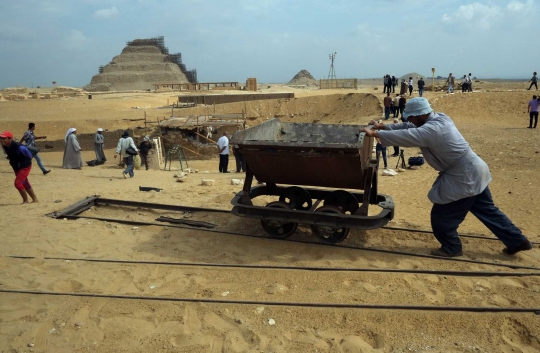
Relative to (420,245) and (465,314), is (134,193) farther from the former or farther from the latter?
(465,314)

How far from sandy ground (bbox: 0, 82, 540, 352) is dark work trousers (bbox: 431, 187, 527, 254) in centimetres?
31

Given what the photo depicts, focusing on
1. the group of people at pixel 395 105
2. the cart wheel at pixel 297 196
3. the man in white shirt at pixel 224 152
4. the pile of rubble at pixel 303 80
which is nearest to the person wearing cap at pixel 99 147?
the man in white shirt at pixel 224 152

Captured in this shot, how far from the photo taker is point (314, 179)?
6312mm

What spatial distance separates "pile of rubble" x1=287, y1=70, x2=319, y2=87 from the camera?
255 ft

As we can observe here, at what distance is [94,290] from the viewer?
515cm

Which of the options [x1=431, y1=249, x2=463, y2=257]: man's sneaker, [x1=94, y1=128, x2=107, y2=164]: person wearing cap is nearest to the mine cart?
[x1=431, y1=249, x2=463, y2=257]: man's sneaker

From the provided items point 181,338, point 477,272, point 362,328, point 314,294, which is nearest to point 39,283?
point 181,338

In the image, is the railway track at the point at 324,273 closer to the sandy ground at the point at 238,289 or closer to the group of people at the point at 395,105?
the sandy ground at the point at 238,289

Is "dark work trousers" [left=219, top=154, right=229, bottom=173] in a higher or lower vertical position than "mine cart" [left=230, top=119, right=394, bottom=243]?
lower

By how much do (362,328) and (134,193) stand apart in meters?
6.70

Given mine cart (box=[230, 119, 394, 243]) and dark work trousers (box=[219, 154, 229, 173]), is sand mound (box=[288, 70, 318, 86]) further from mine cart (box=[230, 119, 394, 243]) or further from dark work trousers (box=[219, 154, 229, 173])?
mine cart (box=[230, 119, 394, 243])

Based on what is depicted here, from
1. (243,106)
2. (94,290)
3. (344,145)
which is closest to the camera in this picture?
(94,290)

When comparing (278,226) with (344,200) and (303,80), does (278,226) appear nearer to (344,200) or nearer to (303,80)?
→ (344,200)

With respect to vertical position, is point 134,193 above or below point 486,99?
below
